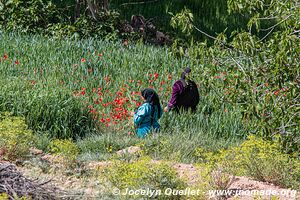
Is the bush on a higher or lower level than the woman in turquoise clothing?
higher

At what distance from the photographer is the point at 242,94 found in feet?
31.7

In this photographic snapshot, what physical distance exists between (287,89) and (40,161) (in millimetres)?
2861

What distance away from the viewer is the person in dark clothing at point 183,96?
547 inches

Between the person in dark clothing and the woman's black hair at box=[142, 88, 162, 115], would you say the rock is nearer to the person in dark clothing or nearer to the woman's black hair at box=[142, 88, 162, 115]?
the woman's black hair at box=[142, 88, 162, 115]

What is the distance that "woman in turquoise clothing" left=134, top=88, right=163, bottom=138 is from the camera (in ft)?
40.7

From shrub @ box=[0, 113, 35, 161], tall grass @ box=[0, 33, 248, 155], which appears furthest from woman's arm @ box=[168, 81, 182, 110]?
shrub @ box=[0, 113, 35, 161]

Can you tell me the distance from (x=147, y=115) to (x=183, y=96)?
1709mm

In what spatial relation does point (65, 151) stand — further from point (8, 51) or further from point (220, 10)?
point (220, 10)

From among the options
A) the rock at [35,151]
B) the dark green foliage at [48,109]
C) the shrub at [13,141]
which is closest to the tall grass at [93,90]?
the dark green foliage at [48,109]

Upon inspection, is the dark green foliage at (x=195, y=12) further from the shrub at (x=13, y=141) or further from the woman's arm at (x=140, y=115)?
the shrub at (x=13, y=141)

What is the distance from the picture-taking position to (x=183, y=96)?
1399 cm

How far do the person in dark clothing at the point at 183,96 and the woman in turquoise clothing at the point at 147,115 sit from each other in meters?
1.28

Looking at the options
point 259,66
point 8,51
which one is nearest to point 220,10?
point 8,51

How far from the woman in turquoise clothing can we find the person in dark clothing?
1275 millimetres
